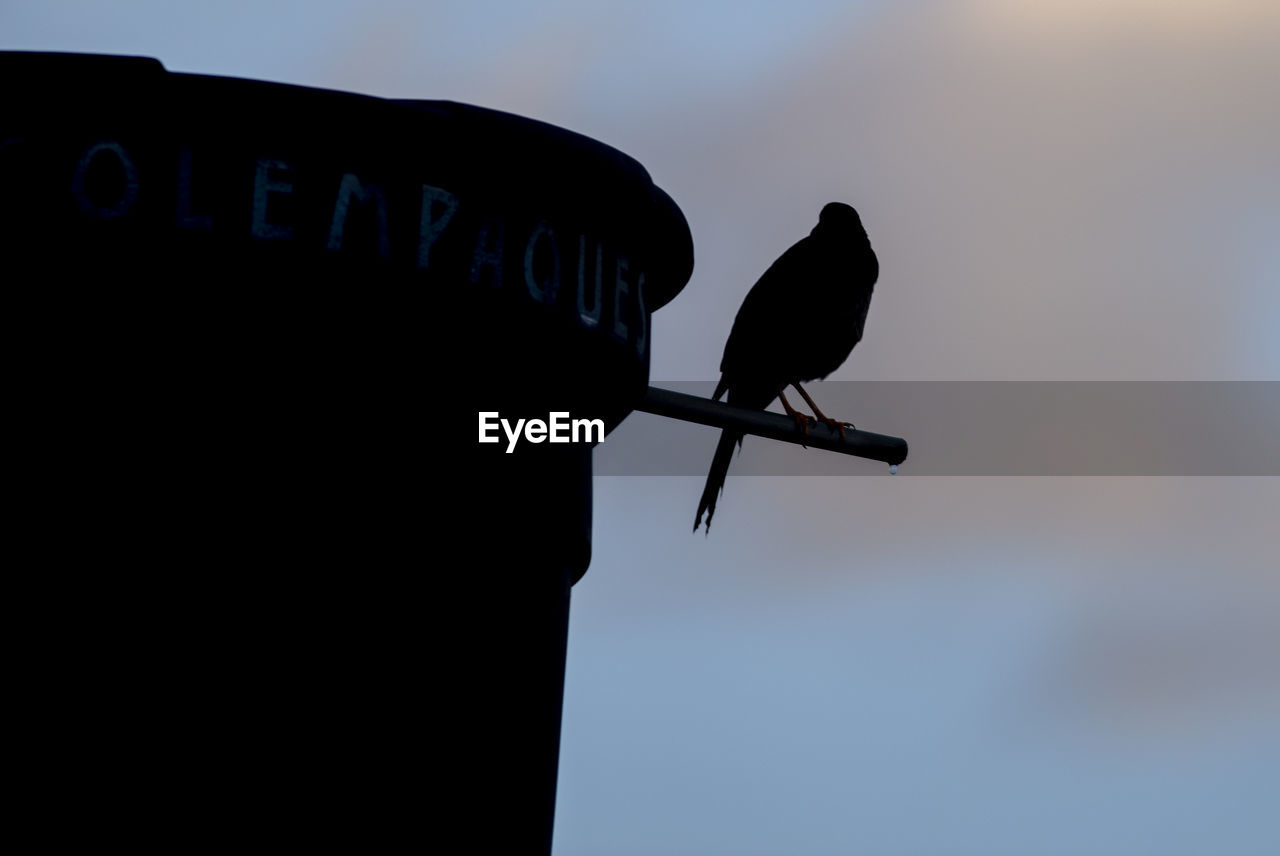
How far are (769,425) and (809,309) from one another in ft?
11.2

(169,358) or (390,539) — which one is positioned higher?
(169,358)

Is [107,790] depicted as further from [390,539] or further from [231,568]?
[390,539]

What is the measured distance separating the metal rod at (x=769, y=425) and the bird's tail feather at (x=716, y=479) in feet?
5.62

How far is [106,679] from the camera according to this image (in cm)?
169

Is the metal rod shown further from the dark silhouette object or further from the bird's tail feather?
the dark silhouette object

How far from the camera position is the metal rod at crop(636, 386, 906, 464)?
2.61 meters

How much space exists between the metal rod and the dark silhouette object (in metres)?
2.93

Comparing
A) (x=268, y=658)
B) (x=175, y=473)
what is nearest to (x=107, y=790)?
(x=268, y=658)

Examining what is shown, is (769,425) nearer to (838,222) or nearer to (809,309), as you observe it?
(809,309)

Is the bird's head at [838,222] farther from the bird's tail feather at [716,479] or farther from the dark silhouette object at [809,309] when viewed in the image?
the bird's tail feather at [716,479]

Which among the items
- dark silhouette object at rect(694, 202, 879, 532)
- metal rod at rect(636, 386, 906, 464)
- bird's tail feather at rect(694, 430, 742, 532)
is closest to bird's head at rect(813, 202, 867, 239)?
dark silhouette object at rect(694, 202, 879, 532)

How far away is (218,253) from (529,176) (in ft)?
1.43

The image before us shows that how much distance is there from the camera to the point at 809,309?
625cm

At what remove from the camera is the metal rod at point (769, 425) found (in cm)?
261
